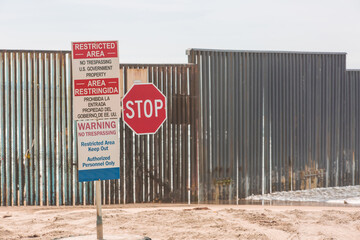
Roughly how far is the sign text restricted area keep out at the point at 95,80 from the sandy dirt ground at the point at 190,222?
2155 mm

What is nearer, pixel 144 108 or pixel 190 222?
pixel 190 222

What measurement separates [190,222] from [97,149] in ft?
8.62

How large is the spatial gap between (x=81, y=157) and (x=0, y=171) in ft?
16.0

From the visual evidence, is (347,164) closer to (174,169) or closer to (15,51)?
(174,169)

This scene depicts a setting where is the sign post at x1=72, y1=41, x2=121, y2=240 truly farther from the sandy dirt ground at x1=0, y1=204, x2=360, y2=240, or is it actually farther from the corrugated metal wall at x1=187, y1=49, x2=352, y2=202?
the corrugated metal wall at x1=187, y1=49, x2=352, y2=202

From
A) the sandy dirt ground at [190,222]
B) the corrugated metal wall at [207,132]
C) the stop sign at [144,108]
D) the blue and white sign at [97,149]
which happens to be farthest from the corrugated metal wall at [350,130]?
the blue and white sign at [97,149]

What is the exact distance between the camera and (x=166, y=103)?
12.3 metres

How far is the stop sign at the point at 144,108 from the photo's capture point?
12.0m

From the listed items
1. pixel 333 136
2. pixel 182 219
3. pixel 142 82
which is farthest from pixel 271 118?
pixel 182 219

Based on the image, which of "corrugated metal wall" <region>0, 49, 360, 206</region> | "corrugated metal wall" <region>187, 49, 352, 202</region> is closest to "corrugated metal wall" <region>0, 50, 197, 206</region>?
"corrugated metal wall" <region>0, 49, 360, 206</region>

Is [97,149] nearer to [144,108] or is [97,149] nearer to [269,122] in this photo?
[144,108]

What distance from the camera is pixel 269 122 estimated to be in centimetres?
1348

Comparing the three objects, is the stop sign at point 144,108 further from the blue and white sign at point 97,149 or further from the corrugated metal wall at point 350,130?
the corrugated metal wall at point 350,130

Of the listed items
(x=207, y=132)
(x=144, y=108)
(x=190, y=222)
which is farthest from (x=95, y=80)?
(x=207, y=132)
